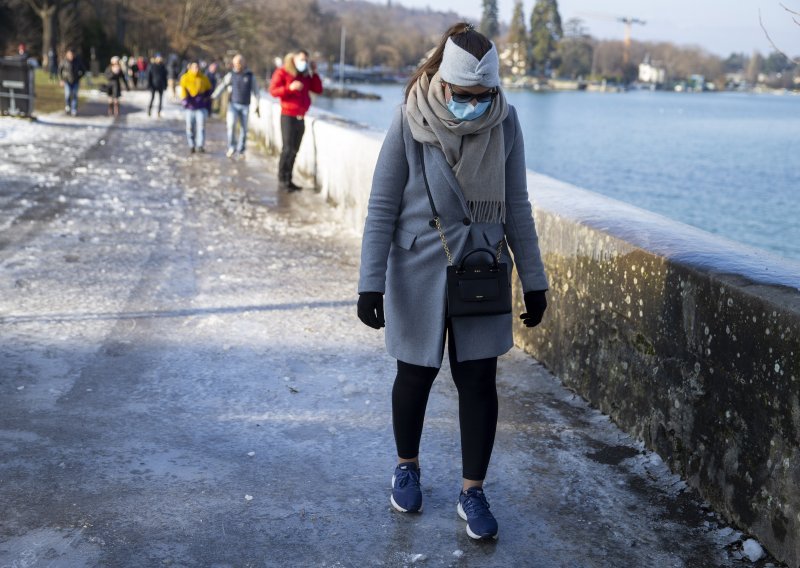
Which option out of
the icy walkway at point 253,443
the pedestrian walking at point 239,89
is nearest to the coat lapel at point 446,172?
the icy walkway at point 253,443

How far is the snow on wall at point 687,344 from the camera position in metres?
3.32

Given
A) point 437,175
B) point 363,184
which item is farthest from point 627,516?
point 363,184

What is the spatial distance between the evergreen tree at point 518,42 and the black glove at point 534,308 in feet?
623

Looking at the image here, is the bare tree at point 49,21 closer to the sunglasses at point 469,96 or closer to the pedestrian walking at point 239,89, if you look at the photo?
the pedestrian walking at point 239,89

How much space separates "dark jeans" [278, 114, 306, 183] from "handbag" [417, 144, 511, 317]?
362 inches

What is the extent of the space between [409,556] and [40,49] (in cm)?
6984

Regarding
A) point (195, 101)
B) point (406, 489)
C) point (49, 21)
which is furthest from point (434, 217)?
point (49, 21)

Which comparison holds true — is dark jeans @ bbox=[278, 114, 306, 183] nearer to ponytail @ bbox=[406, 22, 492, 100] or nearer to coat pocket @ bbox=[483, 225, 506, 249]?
ponytail @ bbox=[406, 22, 492, 100]

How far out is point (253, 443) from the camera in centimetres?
432

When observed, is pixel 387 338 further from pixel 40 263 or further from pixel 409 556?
pixel 40 263

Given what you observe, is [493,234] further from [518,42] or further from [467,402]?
[518,42]

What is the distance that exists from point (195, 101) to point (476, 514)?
14385 mm

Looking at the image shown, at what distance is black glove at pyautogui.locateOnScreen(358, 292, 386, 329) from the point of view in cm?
340

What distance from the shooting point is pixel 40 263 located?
7594 millimetres
